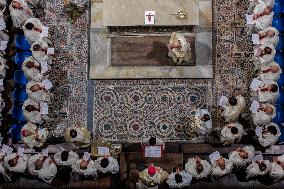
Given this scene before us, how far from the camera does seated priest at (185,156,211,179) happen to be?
30.5 ft

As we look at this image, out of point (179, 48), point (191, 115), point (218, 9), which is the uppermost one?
point (218, 9)

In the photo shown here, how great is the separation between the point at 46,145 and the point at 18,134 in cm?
58

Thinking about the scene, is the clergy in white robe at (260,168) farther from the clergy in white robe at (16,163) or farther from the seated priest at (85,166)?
the clergy in white robe at (16,163)

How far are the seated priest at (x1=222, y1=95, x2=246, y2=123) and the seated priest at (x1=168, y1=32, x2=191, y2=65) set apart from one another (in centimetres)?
111

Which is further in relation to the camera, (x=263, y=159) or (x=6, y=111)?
(x=6, y=111)

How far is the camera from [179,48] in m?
10.0

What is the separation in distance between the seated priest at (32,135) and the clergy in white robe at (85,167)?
0.80 metres

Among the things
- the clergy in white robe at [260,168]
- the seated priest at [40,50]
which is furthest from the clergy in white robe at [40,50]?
the clergy in white robe at [260,168]

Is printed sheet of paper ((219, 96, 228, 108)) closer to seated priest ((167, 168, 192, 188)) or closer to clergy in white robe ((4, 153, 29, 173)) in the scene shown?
seated priest ((167, 168, 192, 188))

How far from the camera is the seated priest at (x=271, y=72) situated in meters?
9.73

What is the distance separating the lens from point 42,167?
9430mm

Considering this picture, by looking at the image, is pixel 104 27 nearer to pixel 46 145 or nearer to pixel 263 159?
pixel 46 145

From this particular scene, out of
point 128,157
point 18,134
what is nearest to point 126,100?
point 128,157

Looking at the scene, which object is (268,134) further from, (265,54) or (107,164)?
(107,164)
